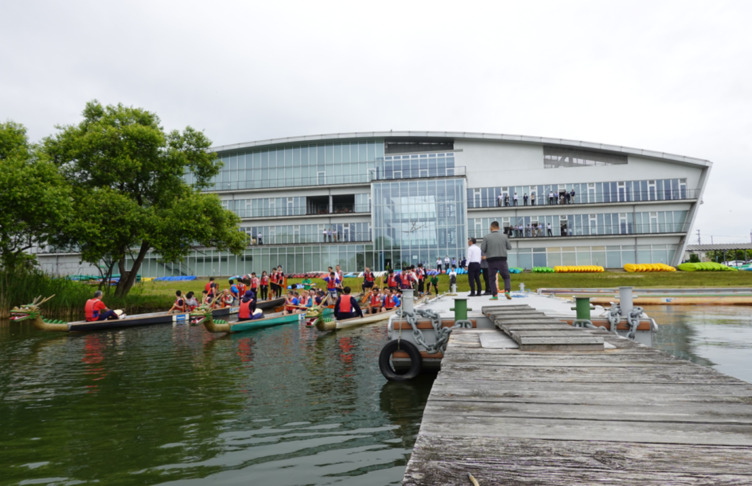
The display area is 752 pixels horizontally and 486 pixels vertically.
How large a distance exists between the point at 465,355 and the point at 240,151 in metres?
56.5

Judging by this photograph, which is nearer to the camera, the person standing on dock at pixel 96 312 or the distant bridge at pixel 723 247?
the person standing on dock at pixel 96 312

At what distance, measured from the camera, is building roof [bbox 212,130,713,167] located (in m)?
48.2

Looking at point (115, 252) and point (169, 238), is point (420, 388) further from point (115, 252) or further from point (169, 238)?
point (115, 252)

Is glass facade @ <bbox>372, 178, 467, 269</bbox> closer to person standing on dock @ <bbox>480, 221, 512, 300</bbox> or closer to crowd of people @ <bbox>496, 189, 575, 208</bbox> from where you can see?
crowd of people @ <bbox>496, 189, 575, 208</bbox>

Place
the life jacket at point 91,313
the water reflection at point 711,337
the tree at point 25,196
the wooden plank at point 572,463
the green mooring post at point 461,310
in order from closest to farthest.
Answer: the wooden plank at point 572,463, the green mooring post at point 461,310, the water reflection at point 711,337, the life jacket at point 91,313, the tree at point 25,196

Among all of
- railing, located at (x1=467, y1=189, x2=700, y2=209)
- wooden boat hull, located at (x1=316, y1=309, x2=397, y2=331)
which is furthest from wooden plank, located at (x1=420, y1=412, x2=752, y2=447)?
railing, located at (x1=467, y1=189, x2=700, y2=209)

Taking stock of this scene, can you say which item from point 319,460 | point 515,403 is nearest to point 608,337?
point 515,403

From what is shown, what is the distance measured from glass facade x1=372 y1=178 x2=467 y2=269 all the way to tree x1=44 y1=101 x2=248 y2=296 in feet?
83.8

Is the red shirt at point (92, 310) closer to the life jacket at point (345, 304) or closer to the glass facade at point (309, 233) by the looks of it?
the life jacket at point (345, 304)

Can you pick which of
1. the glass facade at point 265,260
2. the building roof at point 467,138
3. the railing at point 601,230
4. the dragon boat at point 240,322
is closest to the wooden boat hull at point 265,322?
the dragon boat at point 240,322

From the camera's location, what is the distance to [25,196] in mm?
19656

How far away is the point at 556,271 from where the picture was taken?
4303cm

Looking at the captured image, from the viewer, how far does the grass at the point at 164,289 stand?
22906 mm

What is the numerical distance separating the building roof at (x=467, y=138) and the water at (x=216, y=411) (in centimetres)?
4039
